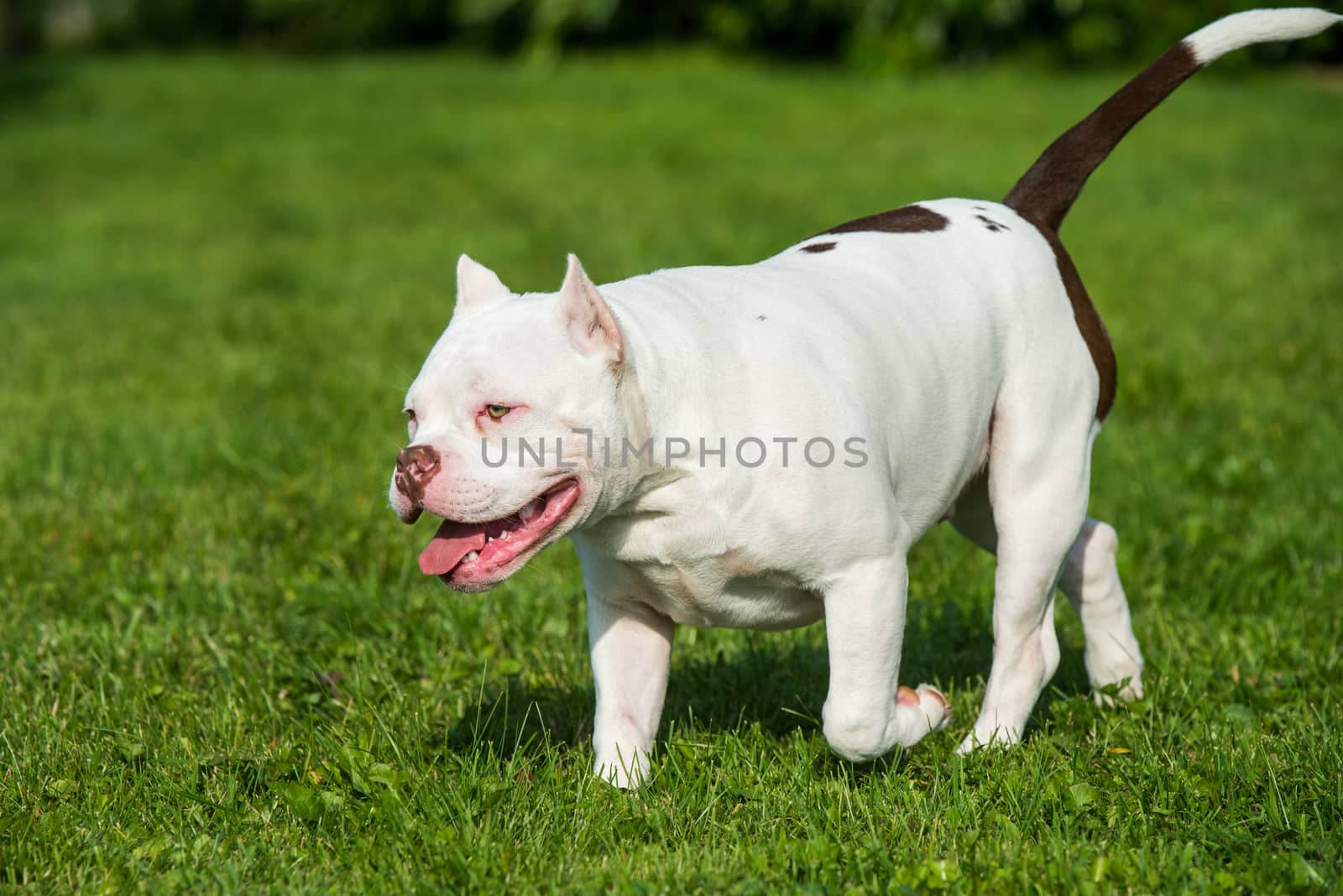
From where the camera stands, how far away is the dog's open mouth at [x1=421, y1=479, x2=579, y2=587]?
10.1ft

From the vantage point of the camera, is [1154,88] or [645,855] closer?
[645,855]

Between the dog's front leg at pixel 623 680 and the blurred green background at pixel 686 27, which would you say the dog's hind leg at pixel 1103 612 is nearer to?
the dog's front leg at pixel 623 680

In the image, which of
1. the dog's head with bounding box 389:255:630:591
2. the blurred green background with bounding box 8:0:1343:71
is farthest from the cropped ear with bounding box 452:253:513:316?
the blurred green background with bounding box 8:0:1343:71

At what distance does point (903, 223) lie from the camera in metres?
3.92

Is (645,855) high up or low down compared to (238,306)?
up

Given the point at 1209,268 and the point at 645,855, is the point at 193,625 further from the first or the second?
the point at 1209,268

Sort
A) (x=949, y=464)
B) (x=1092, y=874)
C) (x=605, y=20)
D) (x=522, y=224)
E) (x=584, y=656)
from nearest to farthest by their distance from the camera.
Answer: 1. (x=1092, y=874)
2. (x=949, y=464)
3. (x=584, y=656)
4. (x=522, y=224)
5. (x=605, y=20)

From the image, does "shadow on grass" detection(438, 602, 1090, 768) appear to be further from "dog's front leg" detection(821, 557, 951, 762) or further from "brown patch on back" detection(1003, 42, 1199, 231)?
"brown patch on back" detection(1003, 42, 1199, 231)

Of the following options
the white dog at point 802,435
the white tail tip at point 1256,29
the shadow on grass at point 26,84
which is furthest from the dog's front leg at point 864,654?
the shadow on grass at point 26,84

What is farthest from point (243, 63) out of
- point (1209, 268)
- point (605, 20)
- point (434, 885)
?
point (434, 885)

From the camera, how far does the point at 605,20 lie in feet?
74.1

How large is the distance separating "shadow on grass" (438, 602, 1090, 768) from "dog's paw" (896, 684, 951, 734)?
31 cm

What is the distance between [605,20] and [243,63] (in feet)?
20.1

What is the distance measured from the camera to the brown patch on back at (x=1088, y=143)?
410cm
